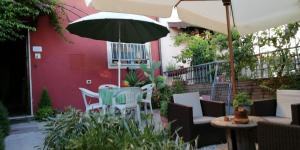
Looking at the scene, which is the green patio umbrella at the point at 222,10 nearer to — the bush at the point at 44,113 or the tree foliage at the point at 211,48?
the tree foliage at the point at 211,48

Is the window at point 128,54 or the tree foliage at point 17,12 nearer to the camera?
the tree foliage at point 17,12

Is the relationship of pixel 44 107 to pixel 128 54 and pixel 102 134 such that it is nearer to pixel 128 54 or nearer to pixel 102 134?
pixel 128 54

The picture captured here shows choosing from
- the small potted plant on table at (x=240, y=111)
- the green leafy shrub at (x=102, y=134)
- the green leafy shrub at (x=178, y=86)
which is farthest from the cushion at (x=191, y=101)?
the green leafy shrub at (x=178, y=86)

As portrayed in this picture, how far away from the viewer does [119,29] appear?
6523 mm

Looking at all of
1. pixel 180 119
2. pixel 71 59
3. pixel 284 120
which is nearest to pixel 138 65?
pixel 71 59

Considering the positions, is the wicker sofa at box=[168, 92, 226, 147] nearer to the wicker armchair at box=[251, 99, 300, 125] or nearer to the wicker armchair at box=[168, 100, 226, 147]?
the wicker armchair at box=[168, 100, 226, 147]

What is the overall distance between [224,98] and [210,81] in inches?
47.4

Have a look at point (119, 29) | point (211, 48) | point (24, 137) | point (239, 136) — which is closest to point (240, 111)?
point (239, 136)

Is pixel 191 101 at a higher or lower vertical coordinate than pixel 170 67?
lower

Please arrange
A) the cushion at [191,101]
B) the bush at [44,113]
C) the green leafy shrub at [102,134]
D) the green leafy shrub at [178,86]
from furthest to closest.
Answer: the green leafy shrub at [178,86] → the bush at [44,113] → the cushion at [191,101] → the green leafy shrub at [102,134]

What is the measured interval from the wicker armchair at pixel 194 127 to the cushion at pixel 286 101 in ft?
2.94

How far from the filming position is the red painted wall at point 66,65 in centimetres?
850

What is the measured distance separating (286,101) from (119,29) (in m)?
3.83

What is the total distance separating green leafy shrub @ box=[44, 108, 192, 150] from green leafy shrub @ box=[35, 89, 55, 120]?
5.07m
